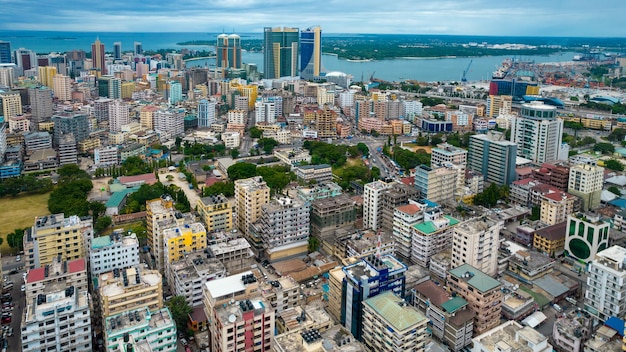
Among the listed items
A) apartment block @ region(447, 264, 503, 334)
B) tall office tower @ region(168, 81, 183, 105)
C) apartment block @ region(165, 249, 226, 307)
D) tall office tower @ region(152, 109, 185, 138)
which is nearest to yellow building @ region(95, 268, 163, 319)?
apartment block @ region(165, 249, 226, 307)

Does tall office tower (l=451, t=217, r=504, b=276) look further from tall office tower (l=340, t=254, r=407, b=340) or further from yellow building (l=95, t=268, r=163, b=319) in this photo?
yellow building (l=95, t=268, r=163, b=319)

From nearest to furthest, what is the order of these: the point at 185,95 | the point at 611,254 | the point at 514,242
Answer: the point at 611,254, the point at 514,242, the point at 185,95

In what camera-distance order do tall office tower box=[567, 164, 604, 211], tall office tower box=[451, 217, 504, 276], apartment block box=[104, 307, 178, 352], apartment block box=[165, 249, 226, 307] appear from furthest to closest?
tall office tower box=[567, 164, 604, 211]
tall office tower box=[451, 217, 504, 276]
apartment block box=[165, 249, 226, 307]
apartment block box=[104, 307, 178, 352]

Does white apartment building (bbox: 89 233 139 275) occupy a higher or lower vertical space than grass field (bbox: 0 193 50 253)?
higher

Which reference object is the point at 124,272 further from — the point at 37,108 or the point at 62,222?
the point at 37,108

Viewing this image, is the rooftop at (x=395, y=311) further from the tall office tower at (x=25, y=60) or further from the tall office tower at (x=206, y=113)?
the tall office tower at (x=25, y=60)

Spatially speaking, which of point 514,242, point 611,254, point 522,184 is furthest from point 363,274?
point 522,184

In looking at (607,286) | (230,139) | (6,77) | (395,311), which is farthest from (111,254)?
(6,77)
